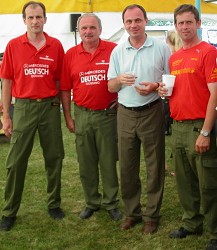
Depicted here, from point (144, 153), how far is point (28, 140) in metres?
1.16

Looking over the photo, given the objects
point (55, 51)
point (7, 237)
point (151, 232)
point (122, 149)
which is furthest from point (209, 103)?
point (7, 237)

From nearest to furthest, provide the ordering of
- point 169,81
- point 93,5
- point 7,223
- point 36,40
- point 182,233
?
point 169,81 < point 182,233 < point 36,40 < point 7,223 < point 93,5

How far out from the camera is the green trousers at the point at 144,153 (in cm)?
375

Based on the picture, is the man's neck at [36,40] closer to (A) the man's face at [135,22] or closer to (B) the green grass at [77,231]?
(A) the man's face at [135,22]

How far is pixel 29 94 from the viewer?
156 inches

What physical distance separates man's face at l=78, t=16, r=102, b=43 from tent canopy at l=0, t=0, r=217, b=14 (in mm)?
4701

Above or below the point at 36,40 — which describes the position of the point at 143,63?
below

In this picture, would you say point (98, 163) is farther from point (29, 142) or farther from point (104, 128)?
point (29, 142)

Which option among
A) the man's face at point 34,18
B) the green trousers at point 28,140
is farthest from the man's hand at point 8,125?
the man's face at point 34,18

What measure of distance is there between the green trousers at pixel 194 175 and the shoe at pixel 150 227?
33 cm

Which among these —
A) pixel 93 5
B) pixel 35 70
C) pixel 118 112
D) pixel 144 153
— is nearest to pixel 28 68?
pixel 35 70

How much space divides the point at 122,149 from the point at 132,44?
0.99 m

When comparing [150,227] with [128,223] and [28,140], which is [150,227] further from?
[28,140]

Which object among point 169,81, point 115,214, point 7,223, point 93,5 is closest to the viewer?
point 169,81
